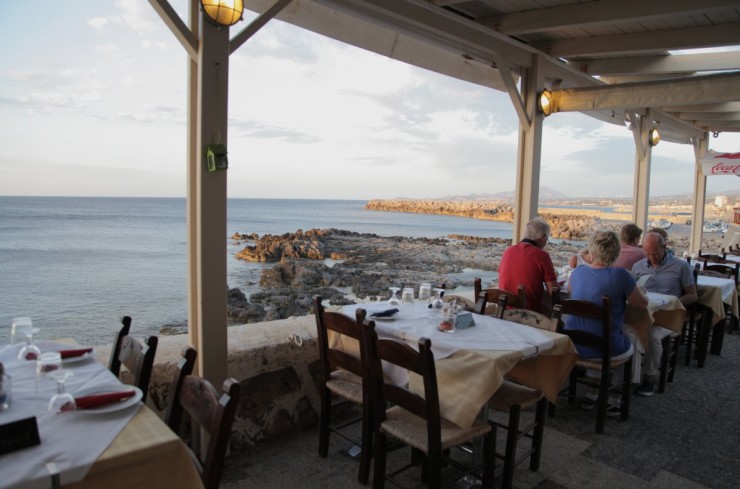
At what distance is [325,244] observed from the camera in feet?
62.4

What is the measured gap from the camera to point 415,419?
7.59 feet

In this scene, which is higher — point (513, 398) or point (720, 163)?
point (720, 163)

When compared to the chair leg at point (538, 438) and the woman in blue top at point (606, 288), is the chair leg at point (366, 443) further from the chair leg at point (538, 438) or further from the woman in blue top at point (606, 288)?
the woman in blue top at point (606, 288)

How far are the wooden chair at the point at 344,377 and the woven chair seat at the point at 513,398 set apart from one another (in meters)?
0.67

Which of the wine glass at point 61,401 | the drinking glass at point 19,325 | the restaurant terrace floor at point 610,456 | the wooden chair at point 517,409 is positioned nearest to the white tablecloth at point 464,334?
the wooden chair at point 517,409

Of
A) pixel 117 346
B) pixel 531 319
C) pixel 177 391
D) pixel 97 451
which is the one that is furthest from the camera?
pixel 531 319

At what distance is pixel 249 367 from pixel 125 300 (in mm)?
10548

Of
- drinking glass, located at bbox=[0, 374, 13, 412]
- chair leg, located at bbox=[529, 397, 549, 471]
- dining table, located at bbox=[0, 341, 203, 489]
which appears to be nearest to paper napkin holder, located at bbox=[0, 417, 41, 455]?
dining table, located at bbox=[0, 341, 203, 489]

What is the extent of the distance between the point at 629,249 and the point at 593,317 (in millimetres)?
1960

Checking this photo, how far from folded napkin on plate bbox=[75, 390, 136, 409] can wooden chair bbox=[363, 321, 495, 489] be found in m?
1.05

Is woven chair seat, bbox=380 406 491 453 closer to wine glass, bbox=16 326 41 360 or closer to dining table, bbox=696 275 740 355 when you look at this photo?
wine glass, bbox=16 326 41 360

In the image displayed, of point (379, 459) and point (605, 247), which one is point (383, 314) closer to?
point (379, 459)

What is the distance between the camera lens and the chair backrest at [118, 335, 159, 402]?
1.82 meters

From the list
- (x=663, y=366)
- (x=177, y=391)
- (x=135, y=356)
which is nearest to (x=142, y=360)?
(x=135, y=356)
